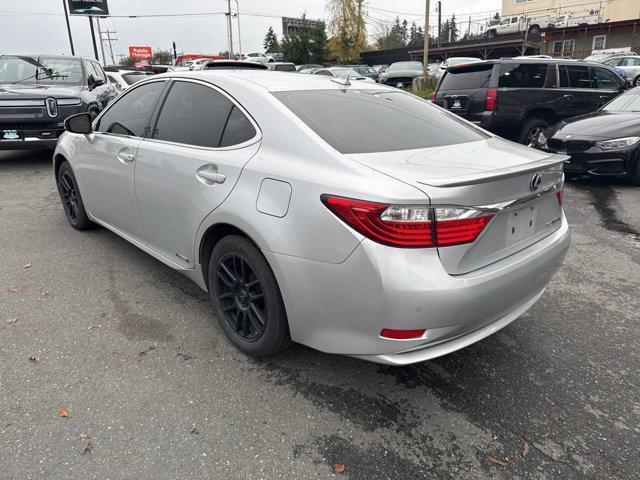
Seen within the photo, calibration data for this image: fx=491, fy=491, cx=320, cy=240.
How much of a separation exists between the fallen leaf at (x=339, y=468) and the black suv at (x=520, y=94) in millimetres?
7985

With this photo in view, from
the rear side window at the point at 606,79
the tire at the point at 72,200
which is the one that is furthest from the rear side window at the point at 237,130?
the rear side window at the point at 606,79

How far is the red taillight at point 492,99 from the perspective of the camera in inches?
346

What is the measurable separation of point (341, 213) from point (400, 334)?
59cm

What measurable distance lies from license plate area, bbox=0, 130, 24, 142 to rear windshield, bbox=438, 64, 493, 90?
297 inches

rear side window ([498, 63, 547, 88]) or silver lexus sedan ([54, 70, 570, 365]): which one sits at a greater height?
rear side window ([498, 63, 547, 88])

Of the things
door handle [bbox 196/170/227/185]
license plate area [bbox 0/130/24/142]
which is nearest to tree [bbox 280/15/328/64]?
license plate area [bbox 0/130/24/142]

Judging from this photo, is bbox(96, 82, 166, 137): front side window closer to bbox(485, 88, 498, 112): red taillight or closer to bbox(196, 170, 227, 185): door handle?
bbox(196, 170, 227, 185): door handle

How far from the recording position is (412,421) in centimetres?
237

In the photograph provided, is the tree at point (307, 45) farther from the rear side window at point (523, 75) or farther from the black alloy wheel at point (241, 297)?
the black alloy wheel at point (241, 297)

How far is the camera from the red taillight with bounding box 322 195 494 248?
2.04m

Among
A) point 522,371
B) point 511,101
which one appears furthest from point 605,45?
point 522,371

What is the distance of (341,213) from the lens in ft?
6.97

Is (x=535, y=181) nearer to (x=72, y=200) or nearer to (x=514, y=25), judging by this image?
(x=72, y=200)

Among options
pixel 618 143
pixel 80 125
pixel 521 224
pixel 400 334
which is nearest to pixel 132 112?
pixel 80 125
